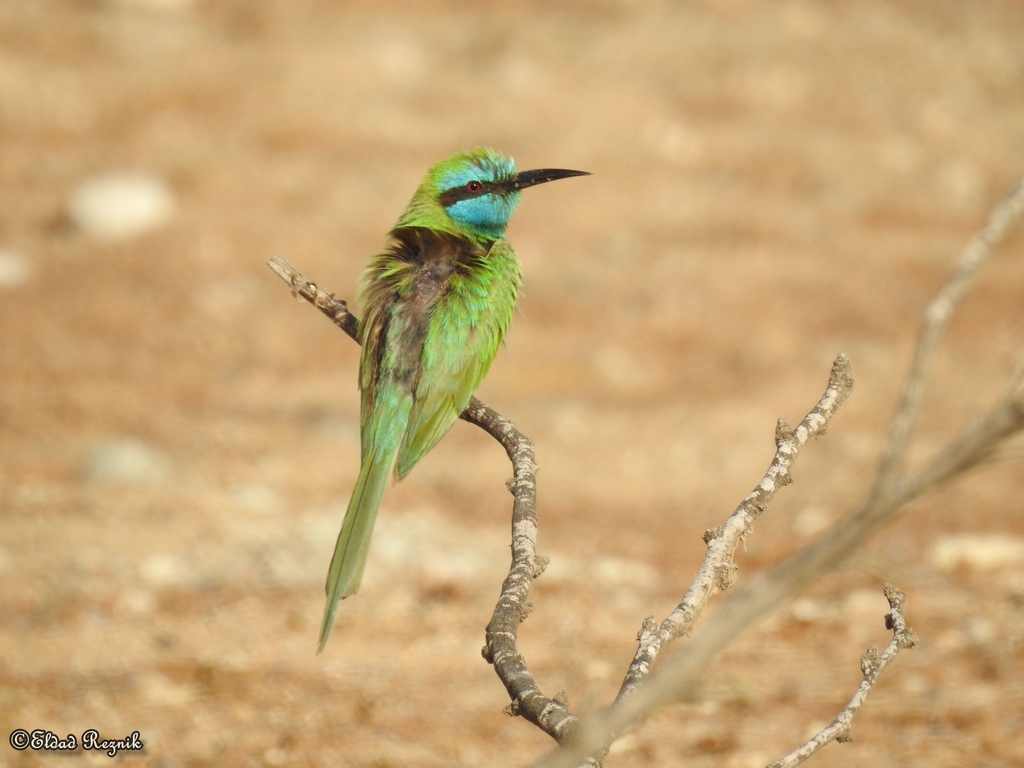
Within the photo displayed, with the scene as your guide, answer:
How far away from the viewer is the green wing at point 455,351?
2947 millimetres

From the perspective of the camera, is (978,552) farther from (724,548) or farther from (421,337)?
(724,548)

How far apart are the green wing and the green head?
1.36 feet

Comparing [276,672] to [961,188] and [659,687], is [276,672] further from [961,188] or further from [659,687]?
[961,188]

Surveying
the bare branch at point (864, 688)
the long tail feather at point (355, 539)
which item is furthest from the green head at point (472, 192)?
the bare branch at point (864, 688)

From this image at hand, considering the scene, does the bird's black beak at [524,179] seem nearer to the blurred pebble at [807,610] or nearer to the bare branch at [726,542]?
the bare branch at [726,542]

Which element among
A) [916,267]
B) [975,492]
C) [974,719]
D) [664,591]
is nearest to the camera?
[974,719]

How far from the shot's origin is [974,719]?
3.57 m

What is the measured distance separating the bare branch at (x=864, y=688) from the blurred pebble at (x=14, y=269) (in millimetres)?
6348

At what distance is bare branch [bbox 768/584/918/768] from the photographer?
192 cm

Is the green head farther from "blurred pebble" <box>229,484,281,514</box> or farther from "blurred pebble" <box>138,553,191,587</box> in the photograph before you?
"blurred pebble" <box>229,484,281,514</box>

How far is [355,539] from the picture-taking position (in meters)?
2.55

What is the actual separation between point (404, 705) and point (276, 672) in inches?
18.8

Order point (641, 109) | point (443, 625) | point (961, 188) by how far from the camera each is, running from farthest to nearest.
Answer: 1. point (641, 109)
2. point (961, 188)
3. point (443, 625)

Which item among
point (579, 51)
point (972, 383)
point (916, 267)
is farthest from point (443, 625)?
point (579, 51)
